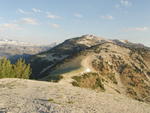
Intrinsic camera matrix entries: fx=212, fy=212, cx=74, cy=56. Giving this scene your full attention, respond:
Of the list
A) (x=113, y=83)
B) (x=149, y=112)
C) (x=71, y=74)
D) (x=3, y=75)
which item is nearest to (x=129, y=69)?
(x=113, y=83)

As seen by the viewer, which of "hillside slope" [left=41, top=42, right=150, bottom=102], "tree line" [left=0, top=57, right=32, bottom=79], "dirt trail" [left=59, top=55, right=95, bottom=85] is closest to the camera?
"dirt trail" [left=59, top=55, right=95, bottom=85]

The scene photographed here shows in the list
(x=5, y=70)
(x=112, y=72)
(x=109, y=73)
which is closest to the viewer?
(x=5, y=70)

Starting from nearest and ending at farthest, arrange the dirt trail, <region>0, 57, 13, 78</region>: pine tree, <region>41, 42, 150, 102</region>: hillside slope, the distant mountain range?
the dirt trail → the distant mountain range → <region>0, 57, 13, 78</region>: pine tree → <region>41, 42, 150, 102</region>: hillside slope

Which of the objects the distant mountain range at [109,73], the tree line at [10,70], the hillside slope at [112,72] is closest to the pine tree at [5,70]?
the tree line at [10,70]

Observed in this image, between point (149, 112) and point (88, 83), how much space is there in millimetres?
61904

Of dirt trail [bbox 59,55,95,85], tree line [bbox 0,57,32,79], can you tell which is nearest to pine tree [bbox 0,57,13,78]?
tree line [bbox 0,57,32,79]

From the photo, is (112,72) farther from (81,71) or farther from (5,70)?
(5,70)

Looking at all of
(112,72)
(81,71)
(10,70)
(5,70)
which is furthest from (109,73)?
(5,70)

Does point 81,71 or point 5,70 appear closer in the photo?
point 81,71

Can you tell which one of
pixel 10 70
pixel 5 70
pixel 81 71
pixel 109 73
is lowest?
pixel 109 73

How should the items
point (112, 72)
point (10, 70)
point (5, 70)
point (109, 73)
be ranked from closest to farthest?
1. point (5, 70)
2. point (10, 70)
3. point (109, 73)
4. point (112, 72)

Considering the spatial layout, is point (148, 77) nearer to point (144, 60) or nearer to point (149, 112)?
point (144, 60)

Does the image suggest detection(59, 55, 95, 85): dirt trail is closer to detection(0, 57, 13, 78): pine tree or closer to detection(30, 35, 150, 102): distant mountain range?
detection(30, 35, 150, 102): distant mountain range

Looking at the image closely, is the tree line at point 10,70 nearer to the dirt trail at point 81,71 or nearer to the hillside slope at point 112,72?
the hillside slope at point 112,72
